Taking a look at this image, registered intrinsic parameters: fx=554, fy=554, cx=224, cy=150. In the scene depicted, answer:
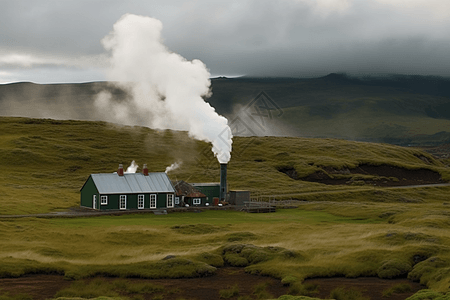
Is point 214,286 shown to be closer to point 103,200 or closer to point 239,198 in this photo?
point 103,200

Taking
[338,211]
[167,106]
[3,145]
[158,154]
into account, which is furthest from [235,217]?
[3,145]

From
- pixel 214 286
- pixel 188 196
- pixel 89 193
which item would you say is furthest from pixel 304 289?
pixel 89 193

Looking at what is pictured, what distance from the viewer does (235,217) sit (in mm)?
76688

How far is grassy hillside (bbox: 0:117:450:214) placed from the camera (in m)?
121

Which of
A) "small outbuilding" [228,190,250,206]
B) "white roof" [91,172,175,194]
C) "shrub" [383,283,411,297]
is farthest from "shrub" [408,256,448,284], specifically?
"white roof" [91,172,175,194]

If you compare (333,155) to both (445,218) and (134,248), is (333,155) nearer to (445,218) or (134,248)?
(445,218)

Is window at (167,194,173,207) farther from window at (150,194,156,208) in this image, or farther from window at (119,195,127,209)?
window at (119,195,127,209)

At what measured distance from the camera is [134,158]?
16012 cm

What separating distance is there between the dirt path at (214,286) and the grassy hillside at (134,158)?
48.9 m

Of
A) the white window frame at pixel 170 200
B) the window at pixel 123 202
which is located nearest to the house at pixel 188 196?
the white window frame at pixel 170 200

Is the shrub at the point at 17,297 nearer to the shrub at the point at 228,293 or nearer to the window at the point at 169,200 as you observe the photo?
the shrub at the point at 228,293

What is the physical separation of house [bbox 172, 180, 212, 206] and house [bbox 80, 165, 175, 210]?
194 cm

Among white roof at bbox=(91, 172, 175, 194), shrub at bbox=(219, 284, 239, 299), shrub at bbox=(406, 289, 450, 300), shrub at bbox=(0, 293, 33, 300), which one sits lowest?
shrub at bbox=(219, 284, 239, 299)

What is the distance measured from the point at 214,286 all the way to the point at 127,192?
44.3m
